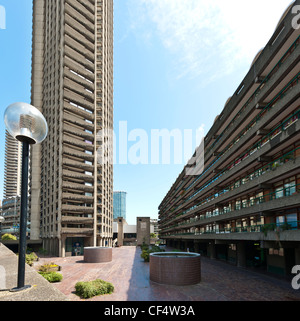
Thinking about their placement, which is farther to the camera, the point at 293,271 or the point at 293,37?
the point at 293,271

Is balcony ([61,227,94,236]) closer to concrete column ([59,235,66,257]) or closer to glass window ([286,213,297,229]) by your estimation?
concrete column ([59,235,66,257])

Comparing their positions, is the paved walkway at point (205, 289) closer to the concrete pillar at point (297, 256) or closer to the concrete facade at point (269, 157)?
the concrete pillar at point (297, 256)

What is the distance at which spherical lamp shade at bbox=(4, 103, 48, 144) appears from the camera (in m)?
8.30

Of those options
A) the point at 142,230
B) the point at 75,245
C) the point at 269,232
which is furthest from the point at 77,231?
the point at 142,230

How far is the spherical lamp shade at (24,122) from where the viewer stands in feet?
27.2

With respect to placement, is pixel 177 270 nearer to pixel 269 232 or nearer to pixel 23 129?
pixel 269 232

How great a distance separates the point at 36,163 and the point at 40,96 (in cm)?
2043

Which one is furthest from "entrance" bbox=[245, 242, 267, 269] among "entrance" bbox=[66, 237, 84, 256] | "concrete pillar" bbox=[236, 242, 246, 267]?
"entrance" bbox=[66, 237, 84, 256]

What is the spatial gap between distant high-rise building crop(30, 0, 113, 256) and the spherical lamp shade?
4792 centimetres

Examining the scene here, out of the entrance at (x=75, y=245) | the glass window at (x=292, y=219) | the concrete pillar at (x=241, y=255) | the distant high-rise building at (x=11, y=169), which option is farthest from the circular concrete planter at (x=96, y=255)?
the distant high-rise building at (x=11, y=169)

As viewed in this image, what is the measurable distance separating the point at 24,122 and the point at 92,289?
46.1 feet

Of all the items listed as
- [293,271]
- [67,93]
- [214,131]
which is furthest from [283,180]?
[67,93]

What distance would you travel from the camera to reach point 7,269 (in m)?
10.8
